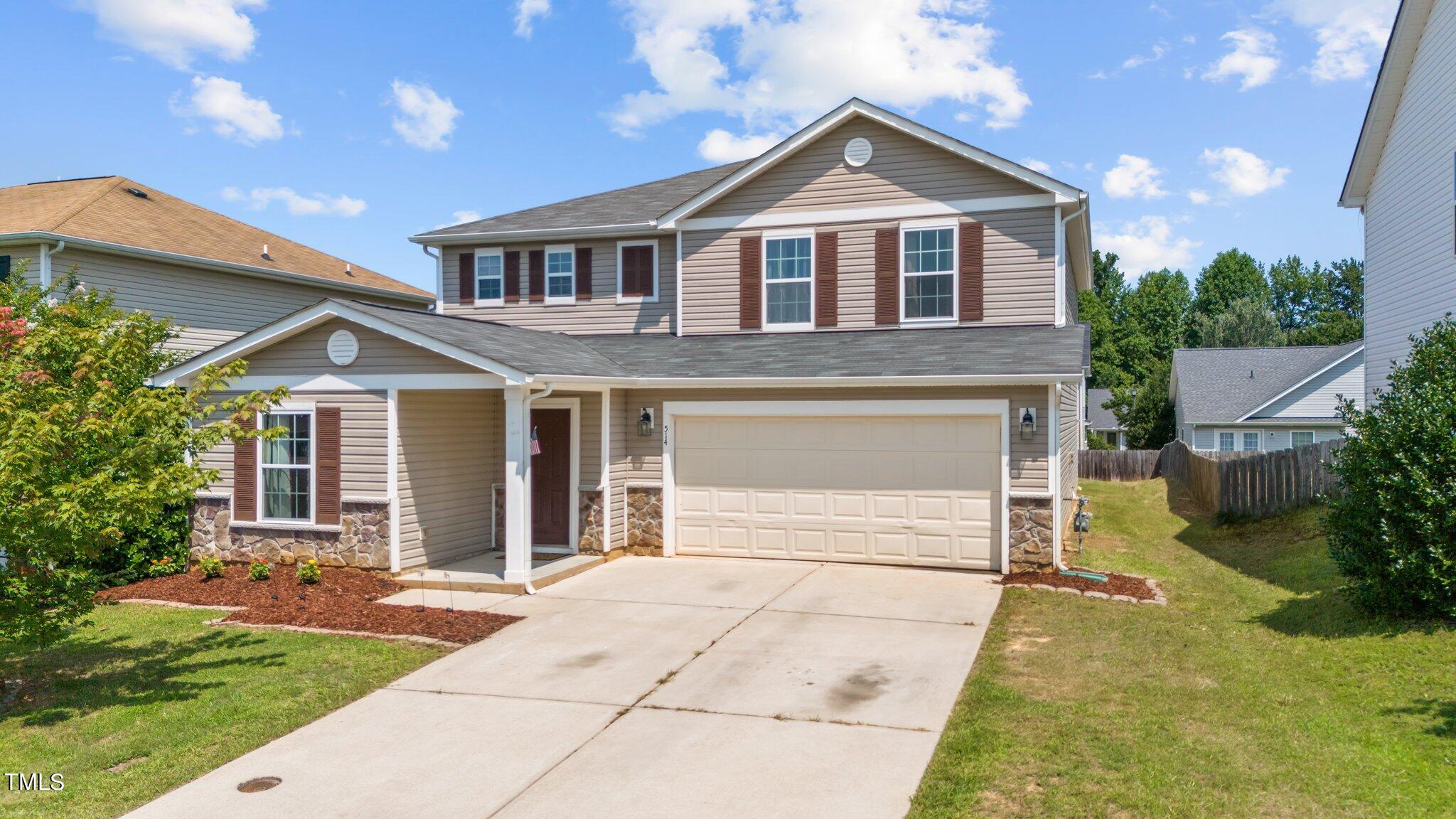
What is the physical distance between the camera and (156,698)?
8.02 m

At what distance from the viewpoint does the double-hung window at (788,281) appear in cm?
1595

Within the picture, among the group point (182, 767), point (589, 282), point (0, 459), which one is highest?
point (589, 282)

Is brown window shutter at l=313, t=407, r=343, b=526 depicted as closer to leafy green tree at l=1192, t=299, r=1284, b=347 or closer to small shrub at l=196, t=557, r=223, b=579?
small shrub at l=196, t=557, r=223, b=579

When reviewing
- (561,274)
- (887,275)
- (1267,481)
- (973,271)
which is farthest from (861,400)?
(1267,481)

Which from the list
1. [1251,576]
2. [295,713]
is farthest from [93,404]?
[1251,576]

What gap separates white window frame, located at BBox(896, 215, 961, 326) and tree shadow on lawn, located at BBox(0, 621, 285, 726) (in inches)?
406

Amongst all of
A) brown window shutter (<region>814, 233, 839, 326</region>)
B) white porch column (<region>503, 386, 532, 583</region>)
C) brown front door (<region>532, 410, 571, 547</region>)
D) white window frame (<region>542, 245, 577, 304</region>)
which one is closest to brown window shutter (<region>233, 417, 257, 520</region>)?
brown front door (<region>532, 410, 571, 547</region>)

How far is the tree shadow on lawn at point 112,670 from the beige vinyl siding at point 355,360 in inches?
156

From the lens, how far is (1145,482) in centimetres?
3039

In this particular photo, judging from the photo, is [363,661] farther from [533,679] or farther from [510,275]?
[510,275]

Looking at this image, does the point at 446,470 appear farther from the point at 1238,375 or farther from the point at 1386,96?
the point at 1238,375

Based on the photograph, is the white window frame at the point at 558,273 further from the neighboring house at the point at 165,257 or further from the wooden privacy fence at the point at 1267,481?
the wooden privacy fence at the point at 1267,481

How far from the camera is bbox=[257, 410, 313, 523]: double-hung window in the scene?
1332cm

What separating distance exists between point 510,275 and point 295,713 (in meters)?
11.3
